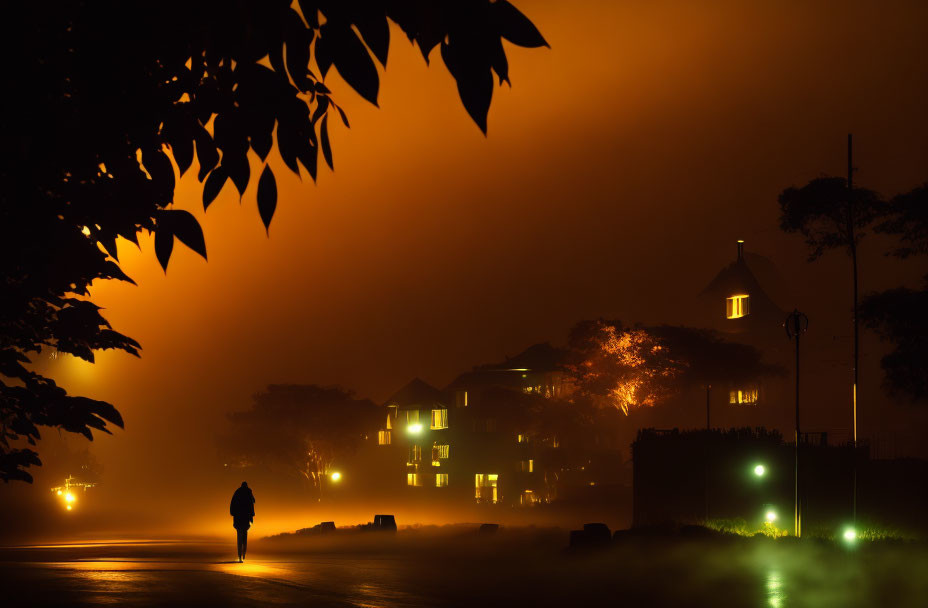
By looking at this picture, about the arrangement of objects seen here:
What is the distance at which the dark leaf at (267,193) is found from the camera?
4191 mm

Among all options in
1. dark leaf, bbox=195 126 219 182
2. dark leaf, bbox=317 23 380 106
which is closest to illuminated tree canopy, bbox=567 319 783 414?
dark leaf, bbox=195 126 219 182

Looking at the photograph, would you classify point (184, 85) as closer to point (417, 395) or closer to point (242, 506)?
point (242, 506)

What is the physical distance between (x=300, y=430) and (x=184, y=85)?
90.3m

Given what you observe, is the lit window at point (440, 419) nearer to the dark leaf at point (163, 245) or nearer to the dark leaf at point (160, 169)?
the dark leaf at point (160, 169)

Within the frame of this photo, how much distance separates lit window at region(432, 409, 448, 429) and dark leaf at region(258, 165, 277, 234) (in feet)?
285

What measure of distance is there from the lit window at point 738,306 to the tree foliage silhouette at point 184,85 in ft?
301

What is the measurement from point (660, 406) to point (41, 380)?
6996 centimetres

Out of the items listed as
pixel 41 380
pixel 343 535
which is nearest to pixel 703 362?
pixel 343 535

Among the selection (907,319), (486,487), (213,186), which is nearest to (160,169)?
(213,186)

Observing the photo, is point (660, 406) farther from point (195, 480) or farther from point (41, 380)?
point (195, 480)

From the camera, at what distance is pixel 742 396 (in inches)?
3110

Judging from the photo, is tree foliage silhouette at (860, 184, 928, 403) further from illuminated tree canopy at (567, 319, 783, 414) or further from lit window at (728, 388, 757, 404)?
lit window at (728, 388, 757, 404)

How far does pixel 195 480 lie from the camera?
467ft

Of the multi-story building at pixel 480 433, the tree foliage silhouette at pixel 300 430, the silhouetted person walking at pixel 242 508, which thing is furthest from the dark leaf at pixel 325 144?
the tree foliage silhouette at pixel 300 430
